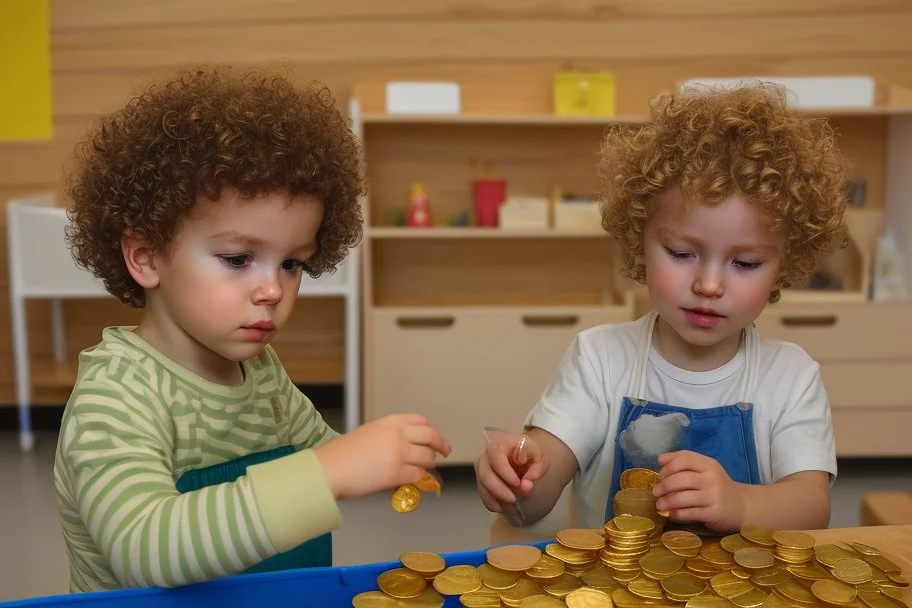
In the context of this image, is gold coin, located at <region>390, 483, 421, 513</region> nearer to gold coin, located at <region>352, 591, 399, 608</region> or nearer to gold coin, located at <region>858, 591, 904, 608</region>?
gold coin, located at <region>352, 591, 399, 608</region>

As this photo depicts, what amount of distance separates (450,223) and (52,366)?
5.02ft

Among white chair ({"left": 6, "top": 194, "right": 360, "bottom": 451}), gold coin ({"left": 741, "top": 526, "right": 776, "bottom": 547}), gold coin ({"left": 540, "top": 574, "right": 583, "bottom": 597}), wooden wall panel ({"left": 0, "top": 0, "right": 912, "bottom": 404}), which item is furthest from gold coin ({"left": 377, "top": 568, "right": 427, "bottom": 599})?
wooden wall panel ({"left": 0, "top": 0, "right": 912, "bottom": 404})

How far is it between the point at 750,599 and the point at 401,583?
0.95 ft

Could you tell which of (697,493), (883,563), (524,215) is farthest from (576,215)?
(883,563)

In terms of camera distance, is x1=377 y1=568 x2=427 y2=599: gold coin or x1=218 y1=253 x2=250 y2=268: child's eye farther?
x1=218 y1=253 x2=250 y2=268: child's eye

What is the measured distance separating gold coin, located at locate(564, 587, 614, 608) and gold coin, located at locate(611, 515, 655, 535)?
9 cm

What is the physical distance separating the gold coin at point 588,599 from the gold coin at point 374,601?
0.14m

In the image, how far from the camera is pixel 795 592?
0.82 meters

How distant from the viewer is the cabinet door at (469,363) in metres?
3.01

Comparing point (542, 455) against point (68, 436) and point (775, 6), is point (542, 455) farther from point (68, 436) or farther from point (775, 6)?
point (775, 6)

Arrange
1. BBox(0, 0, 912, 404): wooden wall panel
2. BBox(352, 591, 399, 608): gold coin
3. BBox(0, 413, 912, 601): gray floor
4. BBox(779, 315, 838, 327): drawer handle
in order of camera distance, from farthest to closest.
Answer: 1. BBox(0, 0, 912, 404): wooden wall panel
2. BBox(779, 315, 838, 327): drawer handle
3. BBox(0, 413, 912, 601): gray floor
4. BBox(352, 591, 399, 608): gold coin

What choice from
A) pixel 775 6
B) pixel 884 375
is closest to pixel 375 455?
pixel 884 375

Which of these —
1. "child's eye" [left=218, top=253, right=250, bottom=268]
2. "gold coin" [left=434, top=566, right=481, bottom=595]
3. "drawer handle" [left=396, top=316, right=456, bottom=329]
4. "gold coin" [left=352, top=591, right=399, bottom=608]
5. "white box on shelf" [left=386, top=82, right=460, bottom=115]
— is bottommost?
"drawer handle" [left=396, top=316, right=456, bottom=329]

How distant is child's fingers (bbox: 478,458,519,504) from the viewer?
109 cm
